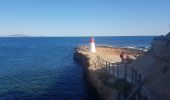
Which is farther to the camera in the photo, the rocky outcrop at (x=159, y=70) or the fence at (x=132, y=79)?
the rocky outcrop at (x=159, y=70)

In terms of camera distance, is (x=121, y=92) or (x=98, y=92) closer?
(x=121, y=92)

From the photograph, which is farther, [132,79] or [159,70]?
[132,79]

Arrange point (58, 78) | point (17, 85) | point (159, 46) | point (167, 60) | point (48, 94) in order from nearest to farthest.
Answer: point (167, 60) → point (159, 46) → point (48, 94) → point (17, 85) → point (58, 78)

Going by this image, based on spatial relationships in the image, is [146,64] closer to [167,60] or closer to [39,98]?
[167,60]

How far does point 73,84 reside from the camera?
127 feet

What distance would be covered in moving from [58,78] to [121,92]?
66.3 ft

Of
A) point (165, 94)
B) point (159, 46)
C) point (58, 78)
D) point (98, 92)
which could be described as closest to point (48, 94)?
point (98, 92)

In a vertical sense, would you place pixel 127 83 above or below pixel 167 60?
below

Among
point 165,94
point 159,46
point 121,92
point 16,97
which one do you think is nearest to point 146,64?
point 159,46

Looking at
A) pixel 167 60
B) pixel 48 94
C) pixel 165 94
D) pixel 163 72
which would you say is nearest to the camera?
pixel 165 94

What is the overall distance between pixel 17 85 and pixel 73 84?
7019 millimetres

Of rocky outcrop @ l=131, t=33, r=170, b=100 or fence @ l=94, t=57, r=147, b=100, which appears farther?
rocky outcrop @ l=131, t=33, r=170, b=100

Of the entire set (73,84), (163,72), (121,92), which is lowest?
(73,84)

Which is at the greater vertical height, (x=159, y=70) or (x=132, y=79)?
(x=159, y=70)
